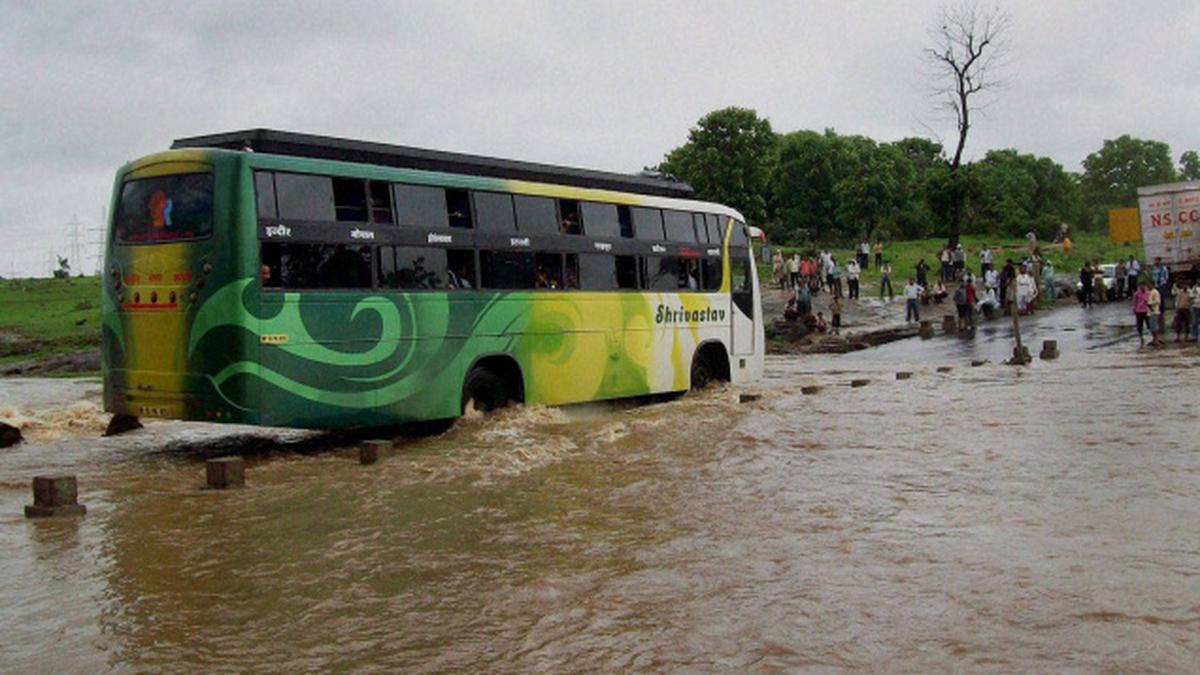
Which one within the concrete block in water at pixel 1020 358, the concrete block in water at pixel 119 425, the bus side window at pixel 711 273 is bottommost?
the concrete block in water at pixel 1020 358

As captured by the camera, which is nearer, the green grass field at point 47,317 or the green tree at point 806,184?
the green grass field at point 47,317

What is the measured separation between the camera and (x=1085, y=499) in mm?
9977

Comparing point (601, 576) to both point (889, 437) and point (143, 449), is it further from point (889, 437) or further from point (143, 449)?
point (143, 449)

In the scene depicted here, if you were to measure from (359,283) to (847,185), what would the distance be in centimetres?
6216

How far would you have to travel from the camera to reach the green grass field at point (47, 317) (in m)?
38.5

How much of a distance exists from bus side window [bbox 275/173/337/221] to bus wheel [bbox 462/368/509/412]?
295 cm

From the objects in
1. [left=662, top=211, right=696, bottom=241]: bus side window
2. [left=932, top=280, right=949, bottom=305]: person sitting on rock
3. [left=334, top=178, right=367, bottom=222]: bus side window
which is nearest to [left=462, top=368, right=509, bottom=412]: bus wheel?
[left=334, top=178, right=367, bottom=222]: bus side window

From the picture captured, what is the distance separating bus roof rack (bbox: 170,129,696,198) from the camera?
1273 centimetres

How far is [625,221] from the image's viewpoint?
17141mm

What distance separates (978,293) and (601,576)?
3727cm

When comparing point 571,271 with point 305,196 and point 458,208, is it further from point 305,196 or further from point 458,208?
point 305,196

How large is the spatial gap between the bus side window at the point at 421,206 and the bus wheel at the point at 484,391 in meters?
A: 1.99

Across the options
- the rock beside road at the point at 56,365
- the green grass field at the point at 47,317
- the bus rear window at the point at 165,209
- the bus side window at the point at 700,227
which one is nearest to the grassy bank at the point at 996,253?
the rock beside road at the point at 56,365

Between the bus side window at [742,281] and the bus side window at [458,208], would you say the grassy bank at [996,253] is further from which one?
A: the bus side window at [458,208]
